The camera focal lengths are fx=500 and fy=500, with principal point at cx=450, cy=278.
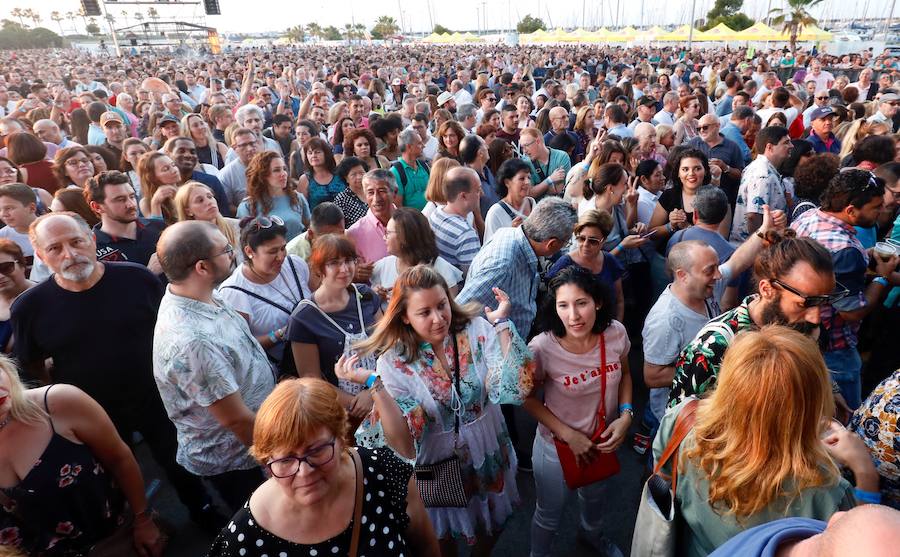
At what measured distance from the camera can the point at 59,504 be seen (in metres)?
1.95

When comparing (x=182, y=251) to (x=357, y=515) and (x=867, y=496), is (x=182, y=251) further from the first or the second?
(x=867, y=496)

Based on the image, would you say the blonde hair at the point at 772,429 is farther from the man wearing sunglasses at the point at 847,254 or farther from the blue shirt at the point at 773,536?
the man wearing sunglasses at the point at 847,254

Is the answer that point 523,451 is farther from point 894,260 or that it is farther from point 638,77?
point 638,77

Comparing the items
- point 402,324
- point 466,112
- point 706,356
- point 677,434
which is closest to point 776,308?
point 706,356

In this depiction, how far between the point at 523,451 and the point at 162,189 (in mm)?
3685

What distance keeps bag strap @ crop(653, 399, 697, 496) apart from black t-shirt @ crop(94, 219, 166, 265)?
367cm

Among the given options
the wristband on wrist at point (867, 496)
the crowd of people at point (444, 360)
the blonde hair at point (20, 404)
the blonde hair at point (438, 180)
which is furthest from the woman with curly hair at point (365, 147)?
the wristband on wrist at point (867, 496)

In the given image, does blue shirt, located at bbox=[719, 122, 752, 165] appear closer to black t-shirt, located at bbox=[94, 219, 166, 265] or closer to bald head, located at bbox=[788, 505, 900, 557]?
bald head, located at bbox=[788, 505, 900, 557]

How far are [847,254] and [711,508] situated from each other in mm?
2173

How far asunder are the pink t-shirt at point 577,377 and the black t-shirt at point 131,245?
2988 millimetres

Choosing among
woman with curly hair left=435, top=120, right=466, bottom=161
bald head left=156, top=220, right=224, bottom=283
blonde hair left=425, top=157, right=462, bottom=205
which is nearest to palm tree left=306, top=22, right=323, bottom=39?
woman with curly hair left=435, top=120, right=466, bottom=161

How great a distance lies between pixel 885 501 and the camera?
1883 mm

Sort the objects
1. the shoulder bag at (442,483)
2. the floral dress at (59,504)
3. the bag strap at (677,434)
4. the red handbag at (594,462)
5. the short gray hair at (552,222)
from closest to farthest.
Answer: the bag strap at (677,434), the floral dress at (59,504), the shoulder bag at (442,483), the red handbag at (594,462), the short gray hair at (552,222)

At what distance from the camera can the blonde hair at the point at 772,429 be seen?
1520 mm
